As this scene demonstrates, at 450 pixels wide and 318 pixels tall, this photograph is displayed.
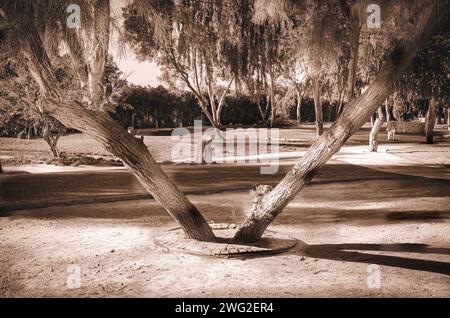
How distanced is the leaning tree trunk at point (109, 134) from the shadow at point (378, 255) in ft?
4.24

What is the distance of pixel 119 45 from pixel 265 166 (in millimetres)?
11933

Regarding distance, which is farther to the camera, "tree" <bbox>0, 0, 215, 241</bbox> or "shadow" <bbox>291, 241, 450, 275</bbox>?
"shadow" <bbox>291, 241, 450, 275</bbox>

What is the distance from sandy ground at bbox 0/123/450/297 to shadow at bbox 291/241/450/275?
0.01 m

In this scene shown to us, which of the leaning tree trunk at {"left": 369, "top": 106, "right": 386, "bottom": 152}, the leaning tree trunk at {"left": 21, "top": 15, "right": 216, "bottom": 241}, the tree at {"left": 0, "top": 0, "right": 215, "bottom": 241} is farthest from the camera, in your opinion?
the leaning tree trunk at {"left": 369, "top": 106, "right": 386, "bottom": 152}

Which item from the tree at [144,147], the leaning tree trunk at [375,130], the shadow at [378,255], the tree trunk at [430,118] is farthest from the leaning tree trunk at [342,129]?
the tree trunk at [430,118]

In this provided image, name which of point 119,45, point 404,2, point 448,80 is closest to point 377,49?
point 448,80

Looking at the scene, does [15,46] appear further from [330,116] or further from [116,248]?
[330,116]

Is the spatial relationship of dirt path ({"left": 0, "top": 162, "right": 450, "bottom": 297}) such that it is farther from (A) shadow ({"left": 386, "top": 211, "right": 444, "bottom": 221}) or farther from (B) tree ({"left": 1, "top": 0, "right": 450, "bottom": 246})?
(B) tree ({"left": 1, "top": 0, "right": 450, "bottom": 246})

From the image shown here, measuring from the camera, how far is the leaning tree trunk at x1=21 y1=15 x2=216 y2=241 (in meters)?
5.22

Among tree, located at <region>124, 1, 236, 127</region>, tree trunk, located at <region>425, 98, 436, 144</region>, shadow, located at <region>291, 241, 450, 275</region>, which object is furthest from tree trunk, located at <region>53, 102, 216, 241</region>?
tree trunk, located at <region>425, 98, 436, 144</region>

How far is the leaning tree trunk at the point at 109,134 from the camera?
5219 millimetres

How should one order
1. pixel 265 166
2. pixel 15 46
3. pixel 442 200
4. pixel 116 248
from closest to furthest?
pixel 15 46, pixel 116 248, pixel 442 200, pixel 265 166

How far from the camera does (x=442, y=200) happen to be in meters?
9.79

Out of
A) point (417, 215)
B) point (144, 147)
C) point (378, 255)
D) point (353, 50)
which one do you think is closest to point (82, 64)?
point (144, 147)
